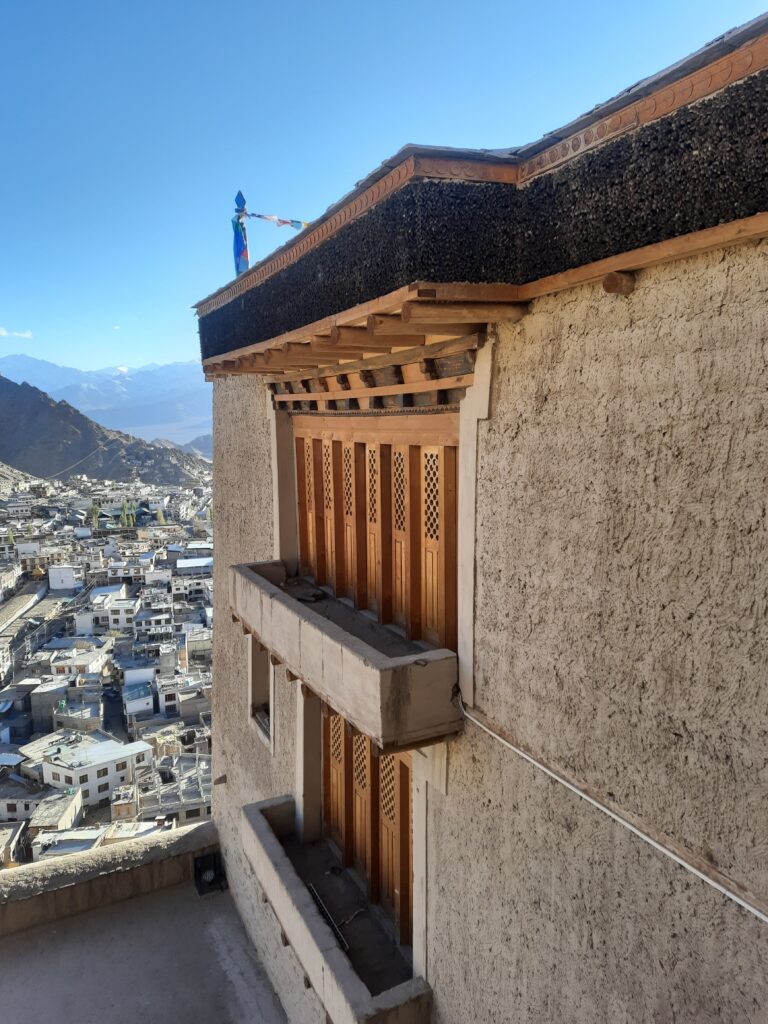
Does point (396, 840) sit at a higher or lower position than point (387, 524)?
lower

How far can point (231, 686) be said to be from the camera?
7547mm

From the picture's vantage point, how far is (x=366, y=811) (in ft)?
15.2

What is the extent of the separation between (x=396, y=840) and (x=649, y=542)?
2.94 meters

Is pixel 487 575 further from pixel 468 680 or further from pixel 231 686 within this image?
pixel 231 686

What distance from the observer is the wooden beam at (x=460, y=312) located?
2.49 m

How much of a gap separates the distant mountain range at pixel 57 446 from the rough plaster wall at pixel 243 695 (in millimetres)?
99150

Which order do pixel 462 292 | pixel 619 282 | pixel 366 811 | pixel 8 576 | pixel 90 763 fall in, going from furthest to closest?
pixel 8 576 < pixel 90 763 < pixel 366 811 < pixel 462 292 < pixel 619 282

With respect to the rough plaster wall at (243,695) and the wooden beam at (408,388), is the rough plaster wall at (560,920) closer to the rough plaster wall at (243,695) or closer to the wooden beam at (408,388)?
the wooden beam at (408,388)

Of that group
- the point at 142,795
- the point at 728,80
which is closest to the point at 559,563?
the point at 728,80

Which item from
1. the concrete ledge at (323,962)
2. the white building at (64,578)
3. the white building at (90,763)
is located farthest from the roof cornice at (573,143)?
the white building at (64,578)

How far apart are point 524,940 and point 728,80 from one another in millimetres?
3131

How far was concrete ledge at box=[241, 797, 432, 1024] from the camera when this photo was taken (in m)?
3.49

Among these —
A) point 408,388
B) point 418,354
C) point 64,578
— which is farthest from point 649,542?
point 64,578

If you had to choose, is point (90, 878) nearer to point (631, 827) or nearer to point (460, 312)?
point (631, 827)
